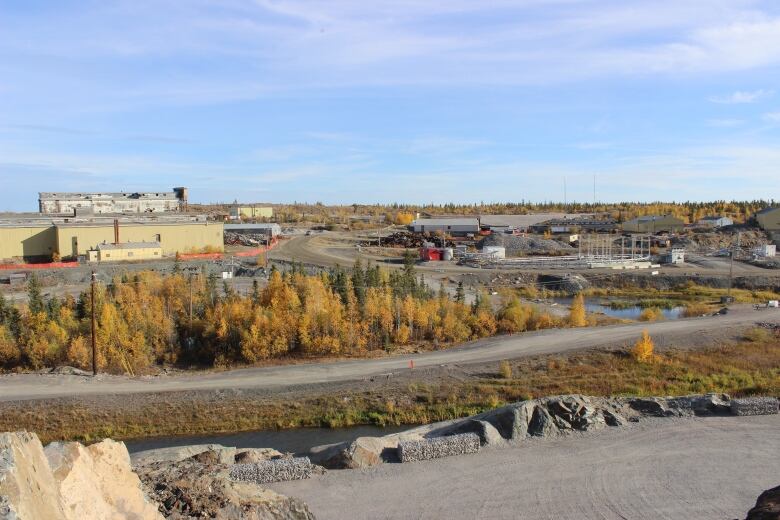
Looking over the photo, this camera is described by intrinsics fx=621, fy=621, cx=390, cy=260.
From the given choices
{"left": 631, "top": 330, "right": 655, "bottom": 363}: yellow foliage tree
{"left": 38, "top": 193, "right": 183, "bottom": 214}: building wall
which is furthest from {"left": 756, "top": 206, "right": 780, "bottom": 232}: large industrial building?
{"left": 38, "top": 193, "right": 183, "bottom": 214}: building wall

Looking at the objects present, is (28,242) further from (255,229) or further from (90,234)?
(255,229)

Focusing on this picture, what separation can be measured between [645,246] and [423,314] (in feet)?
156

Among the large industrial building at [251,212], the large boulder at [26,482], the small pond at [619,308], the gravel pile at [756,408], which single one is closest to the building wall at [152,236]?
the small pond at [619,308]

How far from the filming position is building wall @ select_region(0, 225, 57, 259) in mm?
47188

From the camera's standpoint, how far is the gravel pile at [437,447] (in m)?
14.0

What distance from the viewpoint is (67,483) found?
6.65 metres

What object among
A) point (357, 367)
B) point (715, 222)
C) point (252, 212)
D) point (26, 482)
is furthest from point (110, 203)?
point (715, 222)

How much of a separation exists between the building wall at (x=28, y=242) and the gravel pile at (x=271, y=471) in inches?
1669

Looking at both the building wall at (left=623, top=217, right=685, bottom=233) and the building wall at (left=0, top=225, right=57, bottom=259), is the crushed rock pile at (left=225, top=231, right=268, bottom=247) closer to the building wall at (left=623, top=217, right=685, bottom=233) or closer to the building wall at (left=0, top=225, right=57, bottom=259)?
the building wall at (left=0, top=225, right=57, bottom=259)

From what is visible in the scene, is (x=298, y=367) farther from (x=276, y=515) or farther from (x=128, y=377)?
(x=276, y=515)

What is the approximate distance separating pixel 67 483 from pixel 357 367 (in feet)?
60.0

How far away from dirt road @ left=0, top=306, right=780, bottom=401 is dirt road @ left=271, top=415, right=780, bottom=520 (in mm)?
10073

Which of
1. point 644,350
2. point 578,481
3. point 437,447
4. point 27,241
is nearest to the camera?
point 578,481

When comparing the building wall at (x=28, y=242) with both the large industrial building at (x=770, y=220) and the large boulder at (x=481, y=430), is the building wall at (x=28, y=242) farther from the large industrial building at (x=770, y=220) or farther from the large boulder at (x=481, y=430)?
the large industrial building at (x=770, y=220)
